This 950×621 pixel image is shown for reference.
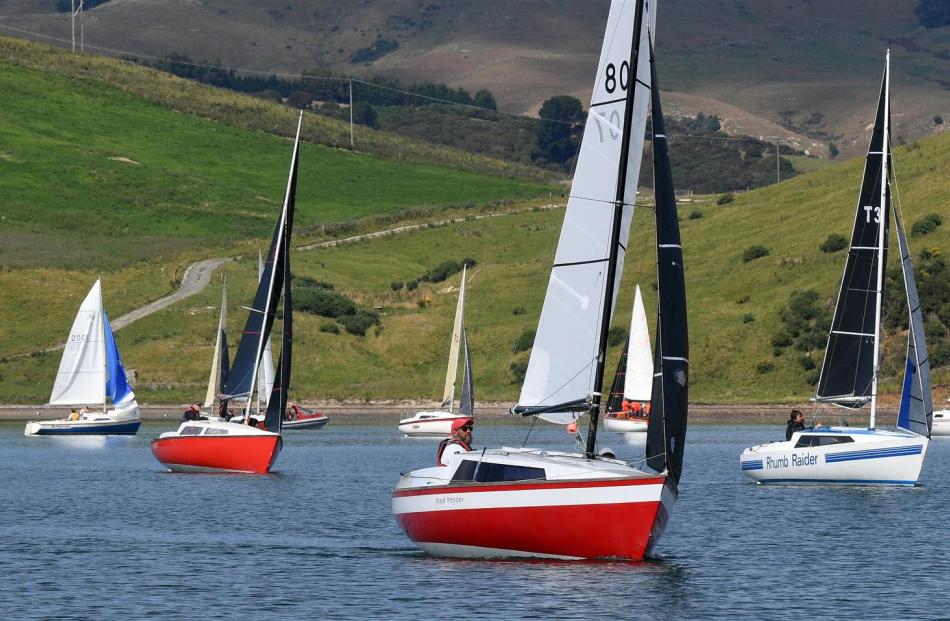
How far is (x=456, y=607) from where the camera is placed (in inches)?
1207

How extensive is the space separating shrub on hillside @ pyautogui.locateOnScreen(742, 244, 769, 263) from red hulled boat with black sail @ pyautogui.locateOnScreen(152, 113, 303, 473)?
2745 inches

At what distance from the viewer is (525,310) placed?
4875 inches

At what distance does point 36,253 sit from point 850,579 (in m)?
123

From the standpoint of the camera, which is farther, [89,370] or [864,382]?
[89,370]

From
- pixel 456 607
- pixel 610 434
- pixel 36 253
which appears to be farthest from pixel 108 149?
pixel 456 607

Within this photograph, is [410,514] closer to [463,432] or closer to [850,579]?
[463,432]

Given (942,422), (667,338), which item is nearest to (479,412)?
(942,422)

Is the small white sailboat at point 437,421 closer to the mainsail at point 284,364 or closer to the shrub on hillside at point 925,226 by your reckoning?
the mainsail at point 284,364

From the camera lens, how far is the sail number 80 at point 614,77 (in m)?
34.3

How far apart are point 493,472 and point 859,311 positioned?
22834 mm

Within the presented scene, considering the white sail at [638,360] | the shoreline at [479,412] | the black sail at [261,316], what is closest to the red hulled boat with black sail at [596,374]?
the black sail at [261,316]

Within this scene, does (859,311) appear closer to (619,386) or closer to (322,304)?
(619,386)

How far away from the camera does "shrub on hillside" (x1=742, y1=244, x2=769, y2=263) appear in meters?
126

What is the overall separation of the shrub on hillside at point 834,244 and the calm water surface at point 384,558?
60510 mm
